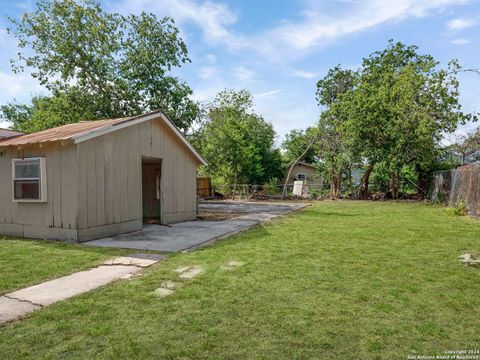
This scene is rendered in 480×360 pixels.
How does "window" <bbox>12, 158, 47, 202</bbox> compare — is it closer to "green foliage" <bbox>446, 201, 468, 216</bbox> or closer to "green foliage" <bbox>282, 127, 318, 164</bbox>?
"green foliage" <bbox>446, 201, 468, 216</bbox>

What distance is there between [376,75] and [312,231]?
18.3m

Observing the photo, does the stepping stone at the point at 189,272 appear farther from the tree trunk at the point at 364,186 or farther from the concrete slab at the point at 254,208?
the tree trunk at the point at 364,186

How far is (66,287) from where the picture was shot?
15.0 feet

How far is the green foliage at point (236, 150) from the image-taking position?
1004 inches

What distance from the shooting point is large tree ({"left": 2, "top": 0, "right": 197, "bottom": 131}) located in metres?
19.2

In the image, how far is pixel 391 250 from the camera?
22.2 feet

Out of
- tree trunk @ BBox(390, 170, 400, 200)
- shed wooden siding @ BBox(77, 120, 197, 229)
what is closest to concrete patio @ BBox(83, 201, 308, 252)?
shed wooden siding @ BBox(77, 120, 197, 229)

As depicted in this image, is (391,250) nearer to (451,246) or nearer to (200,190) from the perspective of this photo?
(451,246)

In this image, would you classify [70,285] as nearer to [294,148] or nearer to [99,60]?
[99,60]

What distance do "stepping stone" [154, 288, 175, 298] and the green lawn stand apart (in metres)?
0.11

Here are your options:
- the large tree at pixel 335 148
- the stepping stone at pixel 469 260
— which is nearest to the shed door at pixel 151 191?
the stepping stone at pixel 469 260

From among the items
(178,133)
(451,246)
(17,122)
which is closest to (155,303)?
(451,246)

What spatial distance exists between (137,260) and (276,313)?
3.19m

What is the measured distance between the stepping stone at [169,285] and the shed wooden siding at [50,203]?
4.05 metres
